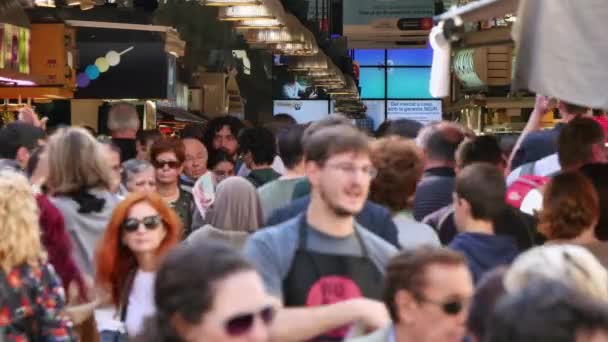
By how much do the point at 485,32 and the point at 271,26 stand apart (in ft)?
30.6

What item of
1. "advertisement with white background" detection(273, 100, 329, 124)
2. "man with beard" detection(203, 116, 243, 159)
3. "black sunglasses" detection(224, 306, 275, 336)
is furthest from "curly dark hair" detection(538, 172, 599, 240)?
"advertisement with white background" detection(273, 100, 329, 124)

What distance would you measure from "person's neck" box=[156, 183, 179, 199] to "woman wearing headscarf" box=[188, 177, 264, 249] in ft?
5.82

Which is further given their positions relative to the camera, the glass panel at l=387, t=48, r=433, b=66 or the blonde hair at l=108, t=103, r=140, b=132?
the glass panel at l=387, t=48, r=433, b=66

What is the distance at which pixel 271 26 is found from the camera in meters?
17.6

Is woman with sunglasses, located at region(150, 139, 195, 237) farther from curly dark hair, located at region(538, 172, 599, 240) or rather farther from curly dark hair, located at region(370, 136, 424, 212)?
curly dark hair, located at region(538, 172, 599, 240)

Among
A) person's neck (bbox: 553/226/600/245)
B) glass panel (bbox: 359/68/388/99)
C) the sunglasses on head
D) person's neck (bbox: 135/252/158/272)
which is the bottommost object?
glass panel (bbox: 359/68/388/99)

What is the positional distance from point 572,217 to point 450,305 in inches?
89.1

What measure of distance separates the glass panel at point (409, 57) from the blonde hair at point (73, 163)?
150 ft

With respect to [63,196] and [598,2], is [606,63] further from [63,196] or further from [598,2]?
[63,196]

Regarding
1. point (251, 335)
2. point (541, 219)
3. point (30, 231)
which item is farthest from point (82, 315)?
point (251, 335)

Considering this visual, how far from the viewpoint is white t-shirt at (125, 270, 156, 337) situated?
21.3 feet

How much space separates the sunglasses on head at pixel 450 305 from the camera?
4.27 m

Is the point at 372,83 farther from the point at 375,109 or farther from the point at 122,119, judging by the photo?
the point at 122,119

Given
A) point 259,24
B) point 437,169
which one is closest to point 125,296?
point 437,169
